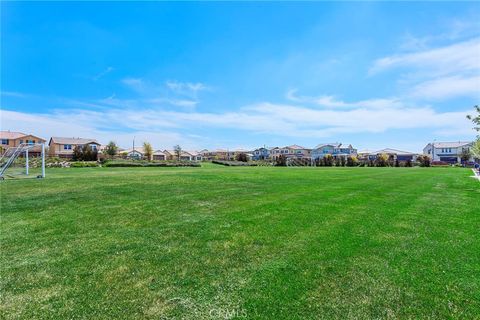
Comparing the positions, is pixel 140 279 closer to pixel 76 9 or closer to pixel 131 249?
pixel 131 249

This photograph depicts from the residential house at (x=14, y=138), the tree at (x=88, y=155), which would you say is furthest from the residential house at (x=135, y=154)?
the tree at (x=88, y=155)

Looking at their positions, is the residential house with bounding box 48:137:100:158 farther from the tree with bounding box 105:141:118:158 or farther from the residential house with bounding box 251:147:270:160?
the residential house with bounding box 251:147:270:160

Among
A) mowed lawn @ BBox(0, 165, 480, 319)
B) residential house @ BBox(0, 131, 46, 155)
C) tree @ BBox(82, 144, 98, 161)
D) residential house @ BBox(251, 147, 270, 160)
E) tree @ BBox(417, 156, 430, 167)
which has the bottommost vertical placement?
mowed lawn @ BBox(0, 165, 480, 319)

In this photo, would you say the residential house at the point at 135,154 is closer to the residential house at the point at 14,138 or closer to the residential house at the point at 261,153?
the residential house at the point at 14,138

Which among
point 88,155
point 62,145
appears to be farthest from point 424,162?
point 62,145

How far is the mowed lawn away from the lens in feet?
9.95

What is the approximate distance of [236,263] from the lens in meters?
4.21

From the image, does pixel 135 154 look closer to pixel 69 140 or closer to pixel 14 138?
pixel 69 140

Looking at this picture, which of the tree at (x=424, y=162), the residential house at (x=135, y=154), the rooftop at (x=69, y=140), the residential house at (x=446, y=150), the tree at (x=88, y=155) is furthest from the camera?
the residential house at (x=446, y=150)

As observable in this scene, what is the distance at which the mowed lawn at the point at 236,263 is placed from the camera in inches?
119

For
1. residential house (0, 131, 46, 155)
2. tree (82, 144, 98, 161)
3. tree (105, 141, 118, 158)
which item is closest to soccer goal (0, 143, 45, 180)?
tree (82, 144, 98, 161)

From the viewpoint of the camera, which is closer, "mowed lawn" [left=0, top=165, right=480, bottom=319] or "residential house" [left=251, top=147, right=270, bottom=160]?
"mowed lawn" [left=0, top=165, right=480, bottom=319]

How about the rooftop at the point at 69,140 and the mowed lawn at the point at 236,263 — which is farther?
the rooftop at the point at 69,140

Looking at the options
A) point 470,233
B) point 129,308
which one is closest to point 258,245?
point 129,308
